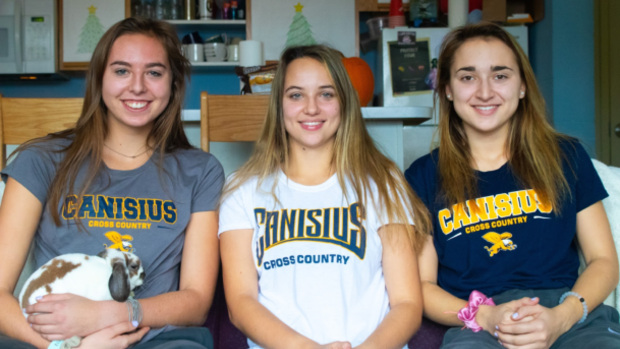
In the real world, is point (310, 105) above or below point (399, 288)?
above

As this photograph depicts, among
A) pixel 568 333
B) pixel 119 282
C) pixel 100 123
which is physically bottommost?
pixel 568 333

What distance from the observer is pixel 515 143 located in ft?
4.52

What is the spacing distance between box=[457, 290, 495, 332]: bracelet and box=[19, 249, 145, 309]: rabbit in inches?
27.5

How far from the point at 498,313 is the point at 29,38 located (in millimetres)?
3670

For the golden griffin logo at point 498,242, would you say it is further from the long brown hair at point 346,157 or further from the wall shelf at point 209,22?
the wall shelf at point 209,22

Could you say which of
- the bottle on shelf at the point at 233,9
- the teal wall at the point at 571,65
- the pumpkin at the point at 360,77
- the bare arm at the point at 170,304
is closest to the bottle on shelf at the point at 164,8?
the bottle on shelf at the point at 233,9

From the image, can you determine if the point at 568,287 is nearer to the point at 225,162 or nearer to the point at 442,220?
the point at 442,220

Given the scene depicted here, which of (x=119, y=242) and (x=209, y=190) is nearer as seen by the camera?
(x=119, y=242)

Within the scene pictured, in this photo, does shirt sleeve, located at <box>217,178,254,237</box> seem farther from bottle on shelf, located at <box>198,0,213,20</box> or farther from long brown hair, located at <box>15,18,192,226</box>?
bottle on shelf, located at <box>198,0,213,20</box>

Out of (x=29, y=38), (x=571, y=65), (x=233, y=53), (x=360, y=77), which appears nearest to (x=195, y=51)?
(x=233, y=53)

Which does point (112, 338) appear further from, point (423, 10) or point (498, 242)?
point (423, 10)

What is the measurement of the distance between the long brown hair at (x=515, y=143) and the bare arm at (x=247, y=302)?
49 cm

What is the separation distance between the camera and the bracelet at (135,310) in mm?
1090

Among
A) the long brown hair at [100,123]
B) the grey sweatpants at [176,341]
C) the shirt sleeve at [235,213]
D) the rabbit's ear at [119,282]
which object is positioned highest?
the long brown hair at [100,123]
